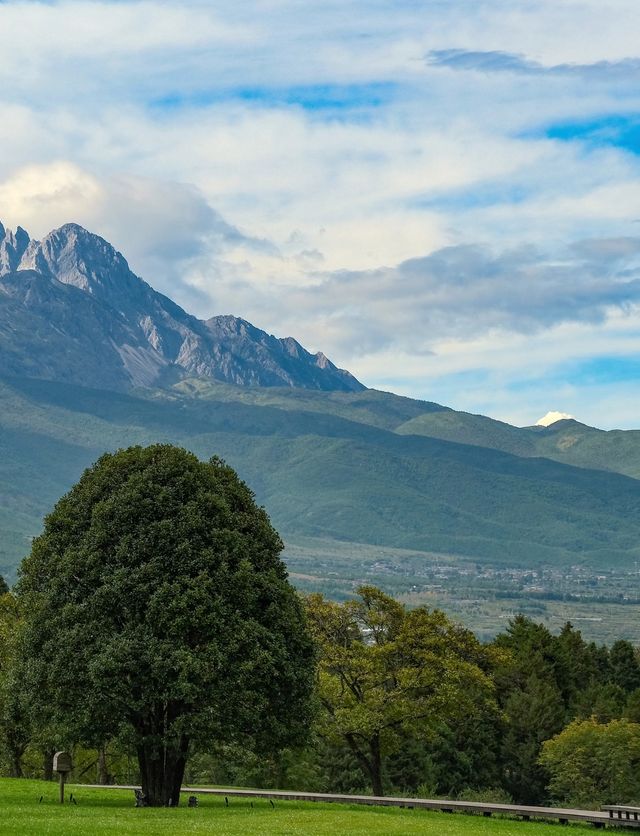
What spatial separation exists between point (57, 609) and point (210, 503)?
742 cm

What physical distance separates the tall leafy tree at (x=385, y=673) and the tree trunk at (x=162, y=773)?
17.5 metres

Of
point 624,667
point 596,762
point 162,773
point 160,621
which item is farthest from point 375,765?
point 624,667

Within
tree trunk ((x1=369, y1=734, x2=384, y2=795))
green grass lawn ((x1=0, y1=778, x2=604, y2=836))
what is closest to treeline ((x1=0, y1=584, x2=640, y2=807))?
tree trunk ((x1=369, y1=734, x2=384, y2=795))

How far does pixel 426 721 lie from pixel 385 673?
387 cm

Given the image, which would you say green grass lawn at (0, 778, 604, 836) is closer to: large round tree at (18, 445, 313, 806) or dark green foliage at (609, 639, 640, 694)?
large round tree at (18, 445, 313, 806)

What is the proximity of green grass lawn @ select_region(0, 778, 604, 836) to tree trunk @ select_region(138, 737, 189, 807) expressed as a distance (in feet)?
3.20

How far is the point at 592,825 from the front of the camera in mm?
48469

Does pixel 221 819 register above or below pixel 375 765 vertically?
above

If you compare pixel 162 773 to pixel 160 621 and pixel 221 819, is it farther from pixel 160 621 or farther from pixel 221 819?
pixel 221 819

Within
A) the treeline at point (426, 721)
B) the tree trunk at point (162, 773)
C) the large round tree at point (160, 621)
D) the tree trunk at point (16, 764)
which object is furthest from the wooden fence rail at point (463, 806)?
the large round tree at point (160, 621)

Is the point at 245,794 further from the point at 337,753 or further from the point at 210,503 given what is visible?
the point at 337,753

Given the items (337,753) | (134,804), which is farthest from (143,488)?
(337,753)

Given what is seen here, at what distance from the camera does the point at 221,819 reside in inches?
1543

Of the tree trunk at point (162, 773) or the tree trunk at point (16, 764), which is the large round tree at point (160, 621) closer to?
the tree trunk at point (162, 773)
